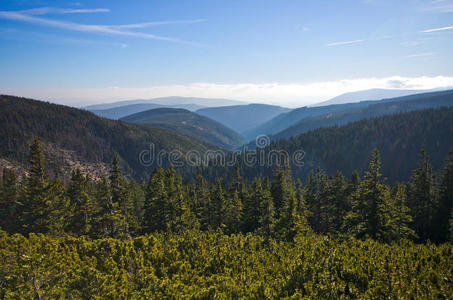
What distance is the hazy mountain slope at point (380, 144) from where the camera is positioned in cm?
14275

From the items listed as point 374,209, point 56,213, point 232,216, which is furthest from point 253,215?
point 56,213

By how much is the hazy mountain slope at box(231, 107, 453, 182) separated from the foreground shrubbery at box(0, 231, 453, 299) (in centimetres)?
→ 12176

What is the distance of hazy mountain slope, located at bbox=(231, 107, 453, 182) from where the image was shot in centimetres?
14275

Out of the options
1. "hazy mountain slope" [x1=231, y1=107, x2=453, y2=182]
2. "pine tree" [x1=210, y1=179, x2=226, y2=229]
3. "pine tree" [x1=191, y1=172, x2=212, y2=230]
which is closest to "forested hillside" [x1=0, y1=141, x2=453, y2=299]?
"pine tree" [x1=210, y1=179, x2=226, y2=229]

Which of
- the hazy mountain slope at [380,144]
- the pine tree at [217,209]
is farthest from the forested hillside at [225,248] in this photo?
the hazy mountain slope at [380,144]

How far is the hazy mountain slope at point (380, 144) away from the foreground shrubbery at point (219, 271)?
399 feet

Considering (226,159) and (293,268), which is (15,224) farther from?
(226,159)

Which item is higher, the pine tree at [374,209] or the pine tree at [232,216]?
the pine tree at [374,209]

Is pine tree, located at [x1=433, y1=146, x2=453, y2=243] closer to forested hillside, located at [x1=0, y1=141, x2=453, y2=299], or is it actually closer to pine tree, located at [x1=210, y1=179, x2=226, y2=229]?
forested hillside, located at [x1=0, y1=141, x2=453, y2=299]

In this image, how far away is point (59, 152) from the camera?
193000mm

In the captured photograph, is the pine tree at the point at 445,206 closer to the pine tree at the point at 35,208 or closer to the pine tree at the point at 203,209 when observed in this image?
the pine tree at the point at 203,209

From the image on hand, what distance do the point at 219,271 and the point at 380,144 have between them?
566ft

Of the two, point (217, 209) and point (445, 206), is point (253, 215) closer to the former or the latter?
point (217, 209)

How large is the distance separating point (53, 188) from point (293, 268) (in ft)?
109
